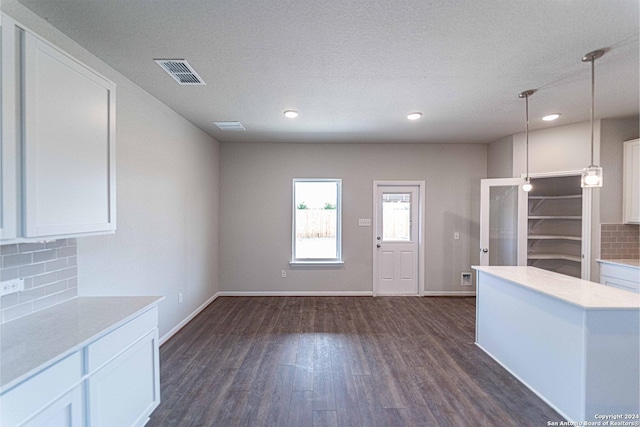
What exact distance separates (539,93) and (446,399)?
306 centimetres

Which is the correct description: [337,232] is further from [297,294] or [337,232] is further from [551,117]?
[551,117]

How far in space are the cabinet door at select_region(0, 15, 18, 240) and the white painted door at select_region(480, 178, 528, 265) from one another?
4.62 metres

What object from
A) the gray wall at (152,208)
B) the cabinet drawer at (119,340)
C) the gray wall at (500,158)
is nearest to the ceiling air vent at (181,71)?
the gray wall at (152,208)

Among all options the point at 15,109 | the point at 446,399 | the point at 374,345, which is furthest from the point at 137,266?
the point at 446,399

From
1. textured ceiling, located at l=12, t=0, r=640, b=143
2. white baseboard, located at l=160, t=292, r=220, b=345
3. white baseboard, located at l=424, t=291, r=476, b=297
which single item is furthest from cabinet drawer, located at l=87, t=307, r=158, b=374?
white baseboard, located at l=424, t=291, r=476, b=297

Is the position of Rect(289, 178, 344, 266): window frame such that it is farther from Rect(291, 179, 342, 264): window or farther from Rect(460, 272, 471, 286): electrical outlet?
Rect(460, 272, 471, 286): electrical outlet

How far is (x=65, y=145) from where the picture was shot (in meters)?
1.51

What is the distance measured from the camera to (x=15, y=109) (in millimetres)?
1278

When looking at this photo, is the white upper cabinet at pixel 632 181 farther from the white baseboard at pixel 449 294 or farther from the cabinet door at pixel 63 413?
the cabinet door at pixel 63 413

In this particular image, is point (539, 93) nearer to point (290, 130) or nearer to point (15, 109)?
point (290, 130)

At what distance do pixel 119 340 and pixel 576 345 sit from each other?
296 centimetres

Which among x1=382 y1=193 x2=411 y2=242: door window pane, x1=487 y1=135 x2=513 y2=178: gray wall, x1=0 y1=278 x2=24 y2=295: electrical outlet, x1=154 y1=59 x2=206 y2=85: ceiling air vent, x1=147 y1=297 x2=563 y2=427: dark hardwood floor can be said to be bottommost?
x1=147 y1=297 x2=563 y2=427: dark hardwood floor

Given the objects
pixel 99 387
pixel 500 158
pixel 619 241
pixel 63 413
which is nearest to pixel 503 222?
pixel 500 158

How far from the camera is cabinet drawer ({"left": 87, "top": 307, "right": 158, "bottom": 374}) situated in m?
1.41
